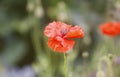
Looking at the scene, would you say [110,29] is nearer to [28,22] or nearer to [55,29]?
[55,29]

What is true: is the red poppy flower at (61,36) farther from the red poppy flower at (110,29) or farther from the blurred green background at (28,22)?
the blurred green background at (28,22)

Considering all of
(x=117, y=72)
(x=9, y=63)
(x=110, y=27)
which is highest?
(x=110, y=27)

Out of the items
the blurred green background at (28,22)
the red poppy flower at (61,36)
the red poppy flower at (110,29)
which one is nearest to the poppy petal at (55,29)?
the red poppy flower at (61,36)

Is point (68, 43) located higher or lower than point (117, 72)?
higher

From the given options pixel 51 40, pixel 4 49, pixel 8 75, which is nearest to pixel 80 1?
pixel 4 49

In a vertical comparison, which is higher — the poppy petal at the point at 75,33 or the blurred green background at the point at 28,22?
the poppy petal at the point at 75,33

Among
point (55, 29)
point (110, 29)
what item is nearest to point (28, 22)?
point (110, 29)

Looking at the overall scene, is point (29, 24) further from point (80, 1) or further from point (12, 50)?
point (80, 1)
